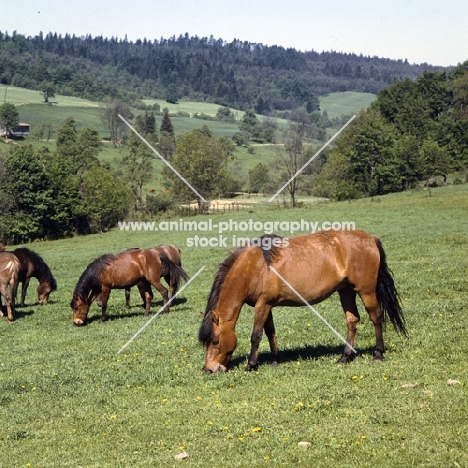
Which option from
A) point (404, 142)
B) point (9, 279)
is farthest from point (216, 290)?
point (404, 142)

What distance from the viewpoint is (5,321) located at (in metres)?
20.9

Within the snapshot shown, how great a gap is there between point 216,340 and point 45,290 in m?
Result: 13.7

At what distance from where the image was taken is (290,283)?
11781 millimetres

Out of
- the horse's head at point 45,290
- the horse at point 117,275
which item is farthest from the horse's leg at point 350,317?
the horse's head at point 45,290

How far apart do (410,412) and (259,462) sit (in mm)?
2120

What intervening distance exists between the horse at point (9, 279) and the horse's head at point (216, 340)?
35.9 ft

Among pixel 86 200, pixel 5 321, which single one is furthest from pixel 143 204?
pixel 5 321

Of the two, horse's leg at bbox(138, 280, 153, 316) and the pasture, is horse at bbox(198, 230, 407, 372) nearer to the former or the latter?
the pasture

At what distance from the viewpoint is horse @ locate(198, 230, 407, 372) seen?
11.7m

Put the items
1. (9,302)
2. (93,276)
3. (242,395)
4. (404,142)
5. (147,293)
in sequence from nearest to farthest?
1. (242,395)
2. (93,276)
3. (147,293)
4. (9,302)
5. (404,142)

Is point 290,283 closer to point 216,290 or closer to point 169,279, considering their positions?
point 216,290

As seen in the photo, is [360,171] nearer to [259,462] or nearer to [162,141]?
[162,141]

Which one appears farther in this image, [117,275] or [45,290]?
[45,290]

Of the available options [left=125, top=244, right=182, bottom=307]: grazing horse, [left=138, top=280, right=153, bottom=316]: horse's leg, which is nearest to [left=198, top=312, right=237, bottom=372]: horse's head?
[left=138, top=280, right=153, bottom=316]: horse's leg
